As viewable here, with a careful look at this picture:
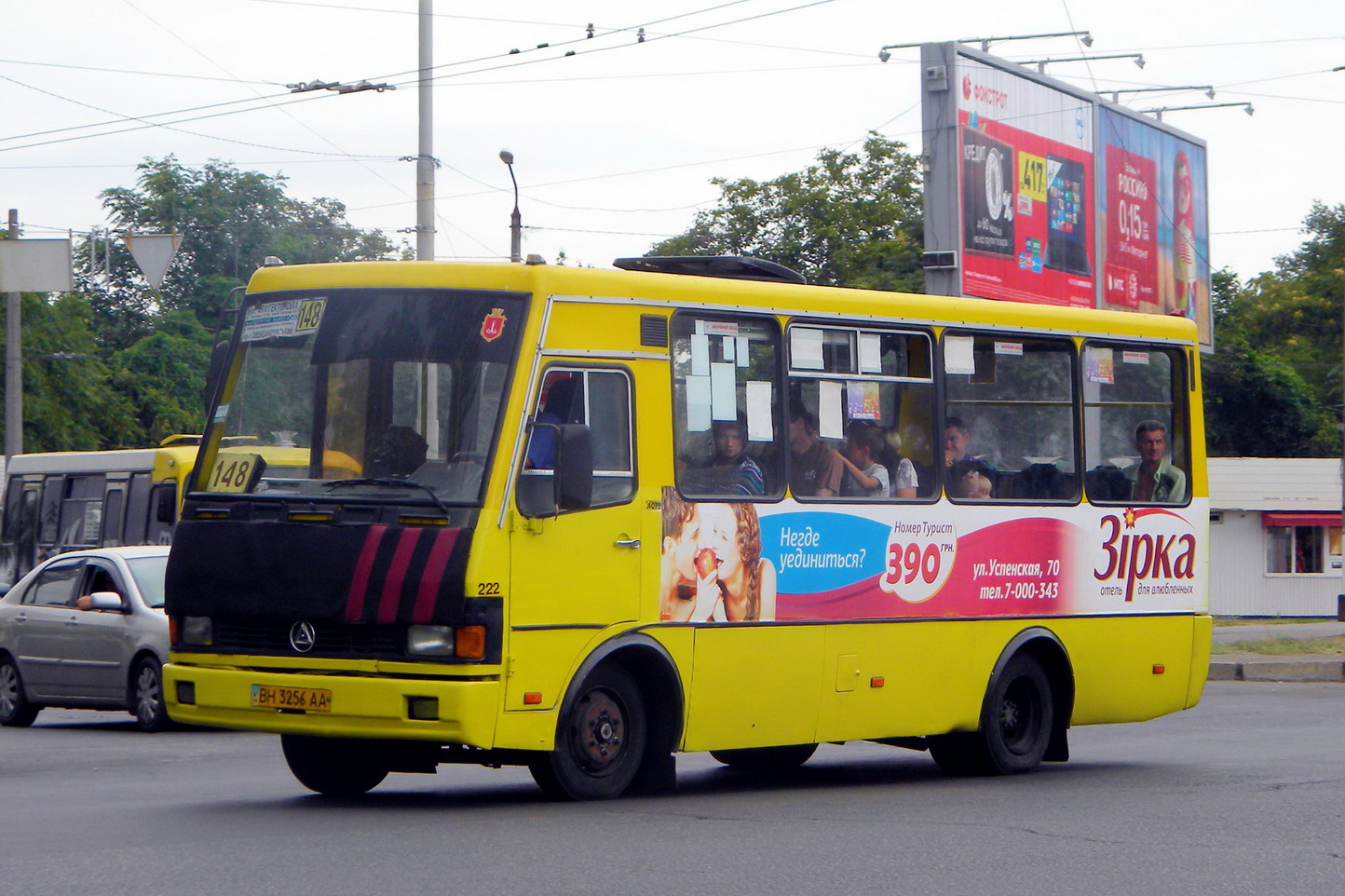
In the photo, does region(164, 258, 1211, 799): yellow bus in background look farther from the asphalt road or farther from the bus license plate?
the asphalt road

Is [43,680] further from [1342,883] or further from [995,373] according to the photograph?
[1342,883]

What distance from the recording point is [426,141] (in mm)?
23375

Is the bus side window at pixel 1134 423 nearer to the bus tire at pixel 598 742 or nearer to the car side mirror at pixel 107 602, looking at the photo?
the bus tire at pixel 598 742

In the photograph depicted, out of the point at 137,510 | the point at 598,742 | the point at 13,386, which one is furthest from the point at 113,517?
the point at 598,742

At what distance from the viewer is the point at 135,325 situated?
3073 inches

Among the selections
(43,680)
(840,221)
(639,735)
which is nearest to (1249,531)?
(840,221)

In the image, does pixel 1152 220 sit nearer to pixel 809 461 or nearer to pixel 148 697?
pixel 148 697

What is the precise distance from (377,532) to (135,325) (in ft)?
235

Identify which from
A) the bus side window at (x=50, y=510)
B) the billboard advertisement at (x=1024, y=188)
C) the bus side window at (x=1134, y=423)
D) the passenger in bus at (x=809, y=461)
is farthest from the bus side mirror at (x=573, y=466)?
the bus side window at (x=50, y=510)

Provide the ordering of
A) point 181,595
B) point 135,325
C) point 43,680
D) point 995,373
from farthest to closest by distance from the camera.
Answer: point 135,325
point 43,680
point 995,373
point 181,595

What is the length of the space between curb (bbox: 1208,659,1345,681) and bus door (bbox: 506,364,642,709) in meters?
14.6

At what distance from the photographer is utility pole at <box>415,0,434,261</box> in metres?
Result: 23.0

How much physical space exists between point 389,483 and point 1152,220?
26440 mm

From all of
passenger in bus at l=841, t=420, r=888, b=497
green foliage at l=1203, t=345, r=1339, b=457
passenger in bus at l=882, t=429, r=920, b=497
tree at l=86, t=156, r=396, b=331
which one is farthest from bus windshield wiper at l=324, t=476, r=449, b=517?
tree at l=86, t=156, r=396, b=331
